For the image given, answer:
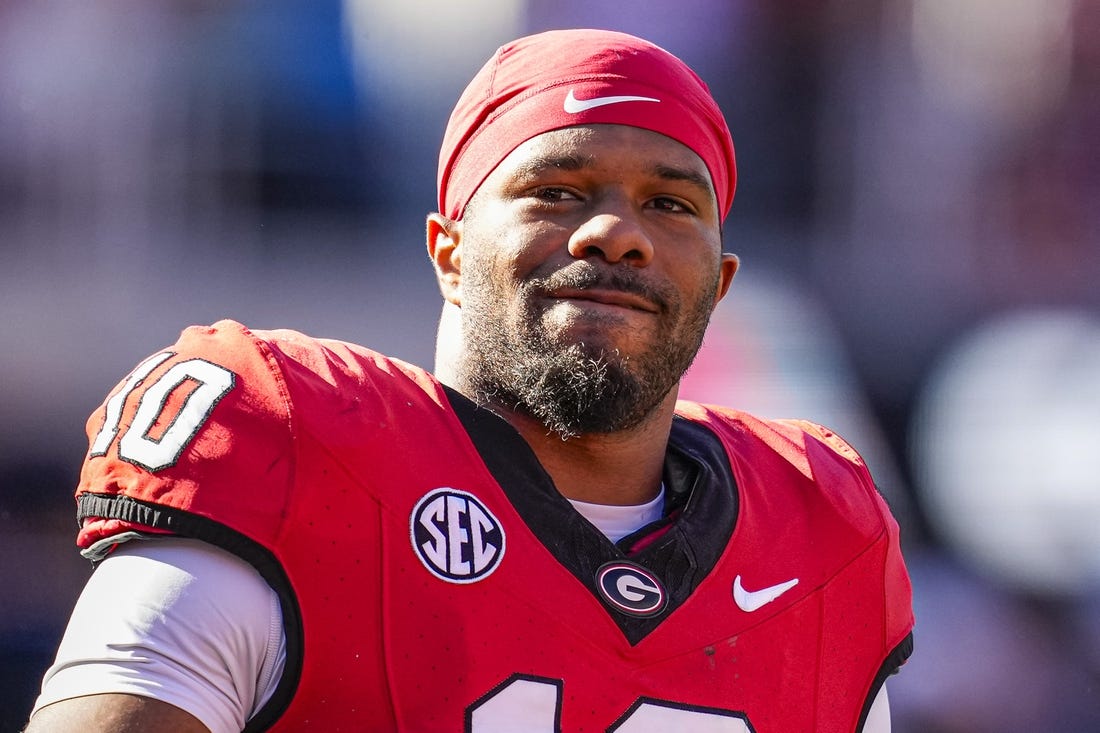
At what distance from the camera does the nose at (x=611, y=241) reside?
1.76 m

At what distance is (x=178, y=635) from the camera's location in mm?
1331

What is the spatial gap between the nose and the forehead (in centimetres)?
10

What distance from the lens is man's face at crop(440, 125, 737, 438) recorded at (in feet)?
5.74

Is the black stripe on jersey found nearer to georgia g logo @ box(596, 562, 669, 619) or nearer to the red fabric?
georgia g logo @ box(596, 562, 669, 619)

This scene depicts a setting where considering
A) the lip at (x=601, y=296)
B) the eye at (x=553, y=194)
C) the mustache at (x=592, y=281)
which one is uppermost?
the eye at (x=553, y=194)

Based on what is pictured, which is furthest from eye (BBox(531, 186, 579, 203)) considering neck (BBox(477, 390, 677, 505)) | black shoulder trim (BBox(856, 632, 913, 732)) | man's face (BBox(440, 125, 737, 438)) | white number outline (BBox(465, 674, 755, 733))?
black shoulder trim (BBox(856, 632, 913, 732))

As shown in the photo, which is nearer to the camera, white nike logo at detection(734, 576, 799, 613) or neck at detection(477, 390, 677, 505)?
white nike logo at detection(734, 576, 799, 613)

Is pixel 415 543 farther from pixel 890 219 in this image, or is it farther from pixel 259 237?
pixel 890 219

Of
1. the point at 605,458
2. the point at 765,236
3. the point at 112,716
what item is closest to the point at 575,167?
the point at 605,458

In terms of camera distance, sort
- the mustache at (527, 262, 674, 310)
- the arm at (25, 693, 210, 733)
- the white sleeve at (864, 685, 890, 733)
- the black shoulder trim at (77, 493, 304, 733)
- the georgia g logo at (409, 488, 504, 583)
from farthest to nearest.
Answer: the white sleeve at (864, 685, 890, 733) → the mustache at (527, 262, 674, 310) → the georgia g logo at (409, 488, 504, 583) → the black shoulder trim at (77, 493, 304, 733) → the arm at (25, 693, 210, 733)

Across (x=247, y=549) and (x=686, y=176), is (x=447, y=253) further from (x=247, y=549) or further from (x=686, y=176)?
(x=247, y=549)

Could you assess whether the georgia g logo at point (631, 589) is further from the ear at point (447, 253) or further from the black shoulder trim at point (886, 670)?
the ear at point (447, 253)

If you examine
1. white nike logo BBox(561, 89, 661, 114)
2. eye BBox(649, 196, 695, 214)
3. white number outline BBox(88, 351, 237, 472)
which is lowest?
white number outline BBox(88, 351, 237, 472)

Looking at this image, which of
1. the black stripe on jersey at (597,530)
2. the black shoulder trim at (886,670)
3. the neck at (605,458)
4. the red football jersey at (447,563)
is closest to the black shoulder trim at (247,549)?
the red football jersey at (447,563)
